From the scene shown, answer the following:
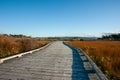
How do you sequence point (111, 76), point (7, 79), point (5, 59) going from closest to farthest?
point (7, 79), point (111, 76), point (5, 59)

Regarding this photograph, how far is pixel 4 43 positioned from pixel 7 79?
1145 cm

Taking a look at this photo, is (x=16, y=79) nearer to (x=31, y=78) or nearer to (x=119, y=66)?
(x=31, y=78)

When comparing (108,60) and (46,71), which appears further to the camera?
(108,60)

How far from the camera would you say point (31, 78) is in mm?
5621

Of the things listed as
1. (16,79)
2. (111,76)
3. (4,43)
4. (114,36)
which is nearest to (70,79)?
(16,79)

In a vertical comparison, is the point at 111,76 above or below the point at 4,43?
below

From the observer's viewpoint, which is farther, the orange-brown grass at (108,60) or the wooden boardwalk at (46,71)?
the orange-brown grass at (108,60)

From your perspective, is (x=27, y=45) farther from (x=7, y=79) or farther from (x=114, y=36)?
(x=114, y=36)

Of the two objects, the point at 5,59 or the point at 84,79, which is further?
the point at 5,59

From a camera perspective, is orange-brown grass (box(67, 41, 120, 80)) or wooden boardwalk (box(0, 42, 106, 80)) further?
orange-brown grass (box(67, 41, 120, 80))

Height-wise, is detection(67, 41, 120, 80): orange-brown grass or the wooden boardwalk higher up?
the wooden boardwalk

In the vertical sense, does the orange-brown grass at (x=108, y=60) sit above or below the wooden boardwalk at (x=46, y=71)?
below

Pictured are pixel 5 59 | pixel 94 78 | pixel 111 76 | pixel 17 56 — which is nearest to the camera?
pixel 94 78

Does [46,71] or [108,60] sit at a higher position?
[46,71]
